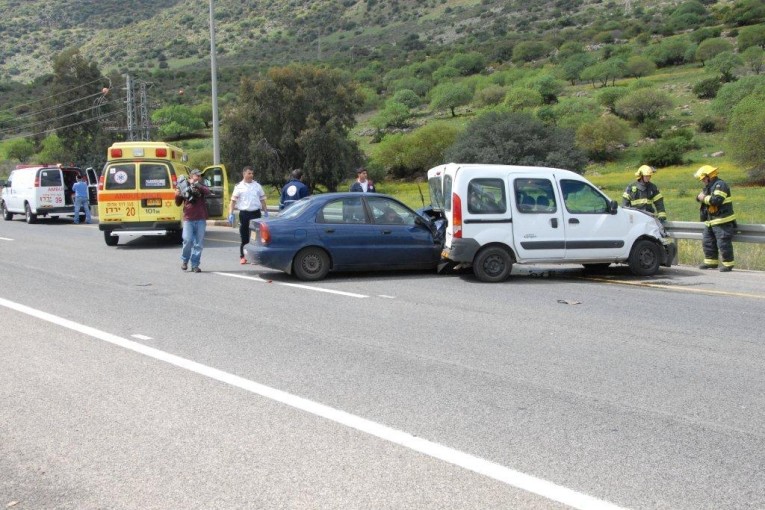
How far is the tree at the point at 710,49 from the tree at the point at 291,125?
51097 mm

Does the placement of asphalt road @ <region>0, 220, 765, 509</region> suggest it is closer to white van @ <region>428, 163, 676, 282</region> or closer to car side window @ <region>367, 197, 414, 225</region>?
white van @ <region>428, 163, 676, 282</region>

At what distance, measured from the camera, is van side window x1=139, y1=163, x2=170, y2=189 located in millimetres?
19922

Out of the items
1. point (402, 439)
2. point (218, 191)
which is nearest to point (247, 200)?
point (218, 191)

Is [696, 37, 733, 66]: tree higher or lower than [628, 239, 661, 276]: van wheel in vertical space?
higher

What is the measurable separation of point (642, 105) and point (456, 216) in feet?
218

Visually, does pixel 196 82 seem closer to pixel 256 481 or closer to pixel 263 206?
pixel 263 206

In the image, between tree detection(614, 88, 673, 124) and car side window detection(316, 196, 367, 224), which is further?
tree detection(614, 88, 673, 124)

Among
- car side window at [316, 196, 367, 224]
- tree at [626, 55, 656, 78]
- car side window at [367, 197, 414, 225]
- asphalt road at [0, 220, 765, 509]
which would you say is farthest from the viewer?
tree at [626, 55, 656, 78]

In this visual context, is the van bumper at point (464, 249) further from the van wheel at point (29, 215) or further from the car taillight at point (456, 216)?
the van wheel at point (29, 215)

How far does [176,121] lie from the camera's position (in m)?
94.9

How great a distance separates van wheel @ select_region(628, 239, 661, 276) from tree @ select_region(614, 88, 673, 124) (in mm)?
63915

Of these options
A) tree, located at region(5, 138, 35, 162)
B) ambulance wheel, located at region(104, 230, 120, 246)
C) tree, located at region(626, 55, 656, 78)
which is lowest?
ambulance wheel, located at region(104, 230, 120, 246)

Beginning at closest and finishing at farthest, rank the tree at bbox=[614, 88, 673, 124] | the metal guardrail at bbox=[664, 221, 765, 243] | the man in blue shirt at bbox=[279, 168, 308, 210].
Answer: the metal guardrail at bbox=[664, 221, 765, 243] → the man in blue shirt at bbox=[279, 168, 308, 210] → the tree at bbox=[614, 88, 673, 124]

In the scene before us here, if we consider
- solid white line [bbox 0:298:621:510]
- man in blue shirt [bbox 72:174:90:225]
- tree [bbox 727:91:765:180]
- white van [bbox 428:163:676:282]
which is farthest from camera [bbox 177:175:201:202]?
tree [bbox 727:91:765:180]
